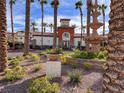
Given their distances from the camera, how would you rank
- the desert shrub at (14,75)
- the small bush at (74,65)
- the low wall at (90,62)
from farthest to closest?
the small bush at (74,65) → the low wall at (90,62) → the desert shrub at (14,75)

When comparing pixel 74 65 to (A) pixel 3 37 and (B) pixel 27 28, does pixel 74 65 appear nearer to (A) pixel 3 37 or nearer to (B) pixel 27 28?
(A) pixel 3 37

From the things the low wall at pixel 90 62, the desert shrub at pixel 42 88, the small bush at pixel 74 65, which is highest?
the low wall at pixel 90 62

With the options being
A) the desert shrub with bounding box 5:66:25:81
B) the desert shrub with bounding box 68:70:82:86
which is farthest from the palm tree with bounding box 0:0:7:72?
the desert shrub with bounding box 68:70:82:86

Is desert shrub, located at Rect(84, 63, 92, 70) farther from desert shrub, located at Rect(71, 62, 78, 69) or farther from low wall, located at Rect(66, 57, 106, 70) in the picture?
desert shrub, located at Rect(71, 62, 78, 69)

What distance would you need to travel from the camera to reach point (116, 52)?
3492mm

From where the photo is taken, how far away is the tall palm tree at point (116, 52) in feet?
11.1

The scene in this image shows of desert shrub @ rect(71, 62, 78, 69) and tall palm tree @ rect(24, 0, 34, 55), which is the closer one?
desert shrub @ rect(71, 62, 78, 69)

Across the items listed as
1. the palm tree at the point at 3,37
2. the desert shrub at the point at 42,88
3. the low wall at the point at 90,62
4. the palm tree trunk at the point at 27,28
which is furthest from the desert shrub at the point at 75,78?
the palm tree trunk at the point at 27,28

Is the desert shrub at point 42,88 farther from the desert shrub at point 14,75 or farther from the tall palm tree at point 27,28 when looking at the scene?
the tall palm tree at point 27,28

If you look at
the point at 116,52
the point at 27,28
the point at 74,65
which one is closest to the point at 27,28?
the point at 27,28

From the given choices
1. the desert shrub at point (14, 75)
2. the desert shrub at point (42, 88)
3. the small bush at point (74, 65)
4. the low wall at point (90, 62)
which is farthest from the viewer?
the small bush at point (74, 65)

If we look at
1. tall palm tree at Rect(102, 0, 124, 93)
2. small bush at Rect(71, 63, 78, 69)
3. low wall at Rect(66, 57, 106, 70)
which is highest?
tall palm tree at Rect(102, 0, 124, 93)

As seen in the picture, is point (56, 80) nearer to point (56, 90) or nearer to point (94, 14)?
point (56, 90)

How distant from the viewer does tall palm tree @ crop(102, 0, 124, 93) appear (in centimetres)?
337
